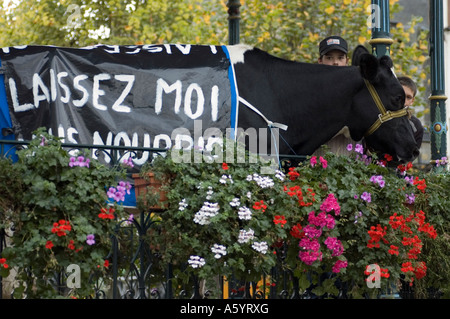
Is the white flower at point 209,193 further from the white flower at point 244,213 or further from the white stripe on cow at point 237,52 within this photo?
the white stripe on cow at point 237,52

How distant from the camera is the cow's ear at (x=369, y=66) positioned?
6.98m

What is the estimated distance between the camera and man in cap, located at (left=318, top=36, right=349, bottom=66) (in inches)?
310

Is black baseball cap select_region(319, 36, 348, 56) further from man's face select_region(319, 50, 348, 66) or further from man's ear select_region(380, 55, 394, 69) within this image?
man's ear select_region(380, 55, 394, 69)

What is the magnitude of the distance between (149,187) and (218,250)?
0.65 m

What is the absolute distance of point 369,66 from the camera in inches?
279

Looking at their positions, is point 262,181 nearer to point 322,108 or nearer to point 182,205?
point 182,205

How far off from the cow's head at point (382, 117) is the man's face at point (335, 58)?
903 millimetres

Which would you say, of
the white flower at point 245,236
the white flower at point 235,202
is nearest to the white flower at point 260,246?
the white flower at point 245,236

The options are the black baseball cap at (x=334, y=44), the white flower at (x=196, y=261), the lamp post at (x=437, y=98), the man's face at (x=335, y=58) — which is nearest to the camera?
the white flower at (x=196, y=261)

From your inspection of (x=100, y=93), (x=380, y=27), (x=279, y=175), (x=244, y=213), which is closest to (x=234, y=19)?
(x=380, y=27)

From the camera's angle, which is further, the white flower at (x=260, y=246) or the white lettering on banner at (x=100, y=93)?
the white lettering on banner at (x=100, y=93)

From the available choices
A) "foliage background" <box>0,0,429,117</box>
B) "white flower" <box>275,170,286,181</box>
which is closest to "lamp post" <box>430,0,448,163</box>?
"white flower" <box>275,170,286,181</box>

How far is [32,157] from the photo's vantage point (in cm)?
498
